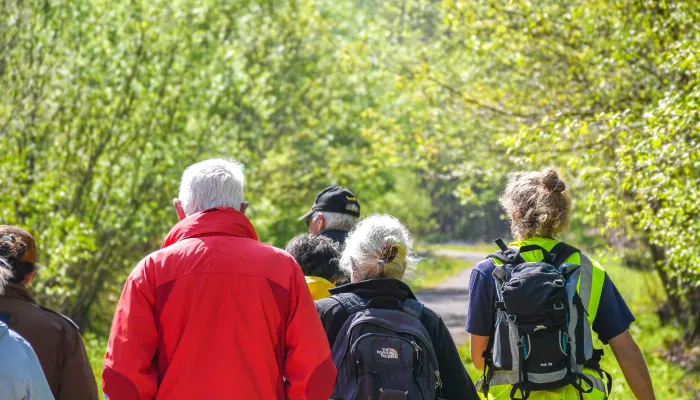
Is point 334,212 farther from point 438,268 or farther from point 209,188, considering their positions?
point 438,268

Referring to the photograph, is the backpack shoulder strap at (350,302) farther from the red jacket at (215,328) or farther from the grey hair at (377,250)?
the red jacket at (215,328)

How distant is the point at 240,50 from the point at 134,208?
16.8 feet

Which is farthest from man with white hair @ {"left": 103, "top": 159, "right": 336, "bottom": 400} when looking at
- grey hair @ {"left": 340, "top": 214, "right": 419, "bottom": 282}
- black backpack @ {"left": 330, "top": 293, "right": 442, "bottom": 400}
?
grey hair @ {"left": 340, "top": 214, "right": 419, "bottom": 282}

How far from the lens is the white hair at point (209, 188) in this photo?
3918mm

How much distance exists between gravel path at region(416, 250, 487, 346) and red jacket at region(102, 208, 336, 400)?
41.5 ft

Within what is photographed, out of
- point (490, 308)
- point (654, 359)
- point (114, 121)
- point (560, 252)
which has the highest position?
point (114, 121)

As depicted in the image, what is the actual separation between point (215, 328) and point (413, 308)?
85cm

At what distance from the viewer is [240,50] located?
2144cm

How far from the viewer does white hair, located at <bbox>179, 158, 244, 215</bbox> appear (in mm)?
3918

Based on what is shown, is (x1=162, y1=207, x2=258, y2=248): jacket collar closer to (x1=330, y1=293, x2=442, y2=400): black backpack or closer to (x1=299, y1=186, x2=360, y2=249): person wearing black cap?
(x1=330, y1=293, x2=442, y2=400): black backpack

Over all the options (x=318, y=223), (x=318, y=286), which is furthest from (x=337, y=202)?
(x=318, y=286)

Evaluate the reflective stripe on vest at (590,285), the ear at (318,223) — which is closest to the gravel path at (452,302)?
the ear at (318,223)

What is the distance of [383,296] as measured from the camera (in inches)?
162

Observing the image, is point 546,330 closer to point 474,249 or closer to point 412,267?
point 412,267
